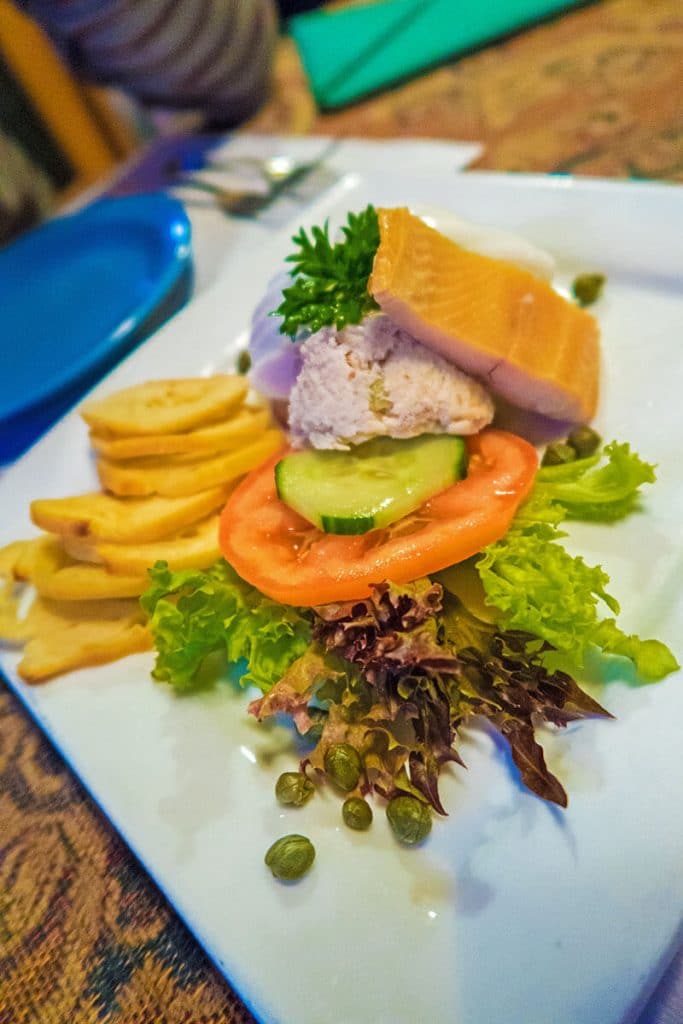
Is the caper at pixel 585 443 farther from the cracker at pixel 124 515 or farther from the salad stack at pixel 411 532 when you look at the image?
the cracker at pixel 124 515

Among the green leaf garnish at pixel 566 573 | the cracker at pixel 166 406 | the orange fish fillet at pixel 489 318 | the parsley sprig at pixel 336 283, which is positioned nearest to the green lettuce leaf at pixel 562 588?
the green leaf garnish at pixel 566 573

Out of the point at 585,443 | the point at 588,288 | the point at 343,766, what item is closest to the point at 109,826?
the point at 343,766

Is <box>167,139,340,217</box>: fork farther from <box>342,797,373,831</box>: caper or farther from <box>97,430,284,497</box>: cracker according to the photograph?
<box>342,797,373,831</box>: caper

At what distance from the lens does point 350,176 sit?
3133 millimetres

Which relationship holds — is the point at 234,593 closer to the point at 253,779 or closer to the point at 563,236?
the point at 253,779

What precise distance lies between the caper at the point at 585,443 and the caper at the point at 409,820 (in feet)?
3.65

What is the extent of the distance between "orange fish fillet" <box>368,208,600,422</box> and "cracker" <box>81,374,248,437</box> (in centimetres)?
65

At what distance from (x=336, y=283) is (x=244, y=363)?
776 millimetres

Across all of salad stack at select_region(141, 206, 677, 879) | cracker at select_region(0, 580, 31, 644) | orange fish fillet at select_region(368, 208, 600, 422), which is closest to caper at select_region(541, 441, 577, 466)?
salad stack at select_region(141, 206, 677, 879)

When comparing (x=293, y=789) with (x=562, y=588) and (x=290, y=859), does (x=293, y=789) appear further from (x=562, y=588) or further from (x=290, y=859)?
(x=562, y=588)

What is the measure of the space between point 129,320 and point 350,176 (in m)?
1.21

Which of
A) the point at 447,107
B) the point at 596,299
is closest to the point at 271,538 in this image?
the point at 596,299

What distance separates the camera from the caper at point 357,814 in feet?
4.72

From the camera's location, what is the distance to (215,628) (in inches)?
69.5
